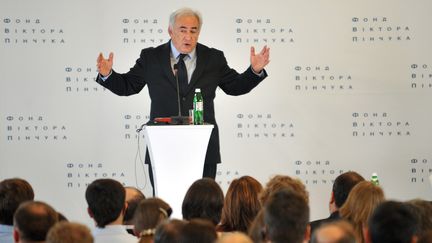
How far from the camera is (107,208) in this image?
388 cm

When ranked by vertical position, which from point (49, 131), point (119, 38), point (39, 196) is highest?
point (119, 38)

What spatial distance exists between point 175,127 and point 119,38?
2765mm

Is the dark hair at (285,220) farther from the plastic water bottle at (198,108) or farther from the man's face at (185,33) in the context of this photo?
the man's face at (185,33)

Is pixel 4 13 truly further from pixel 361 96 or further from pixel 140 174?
pixel 361 96

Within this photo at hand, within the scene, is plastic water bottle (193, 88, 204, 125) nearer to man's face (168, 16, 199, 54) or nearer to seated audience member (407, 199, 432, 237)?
man's face (168, 16, 199, 54)

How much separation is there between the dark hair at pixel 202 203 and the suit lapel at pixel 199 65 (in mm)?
1654

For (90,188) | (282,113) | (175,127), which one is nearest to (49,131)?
(282,113)

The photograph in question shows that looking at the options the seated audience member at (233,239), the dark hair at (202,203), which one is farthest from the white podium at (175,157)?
the seated audience member at (233,239)

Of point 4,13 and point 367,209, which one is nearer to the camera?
point 367,209

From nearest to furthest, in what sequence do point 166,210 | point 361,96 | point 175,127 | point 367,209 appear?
point 166,210 → point 367,209 → point 175,127 → point 361,96

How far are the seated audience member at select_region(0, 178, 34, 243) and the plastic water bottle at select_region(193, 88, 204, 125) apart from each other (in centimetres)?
129

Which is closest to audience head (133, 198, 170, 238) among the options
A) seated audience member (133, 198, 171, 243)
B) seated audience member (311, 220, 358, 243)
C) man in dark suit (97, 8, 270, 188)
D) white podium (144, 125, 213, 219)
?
seated audience member (133, 198, 171, 243)

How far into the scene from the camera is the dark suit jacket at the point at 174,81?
5539 mm

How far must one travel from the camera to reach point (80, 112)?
291 inches
